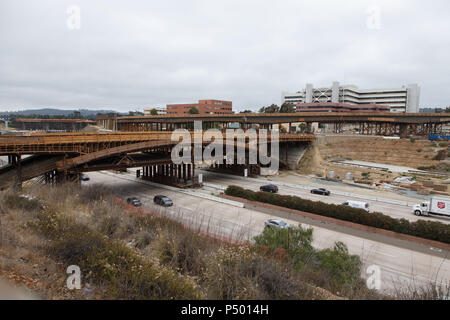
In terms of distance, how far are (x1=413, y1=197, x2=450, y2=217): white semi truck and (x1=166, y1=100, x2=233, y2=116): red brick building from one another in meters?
105

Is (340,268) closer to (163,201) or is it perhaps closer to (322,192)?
(163,201)

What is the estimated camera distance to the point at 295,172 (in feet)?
177

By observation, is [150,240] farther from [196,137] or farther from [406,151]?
[406,151]

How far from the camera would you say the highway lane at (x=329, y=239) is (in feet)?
53.5

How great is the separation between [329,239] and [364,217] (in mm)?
4211

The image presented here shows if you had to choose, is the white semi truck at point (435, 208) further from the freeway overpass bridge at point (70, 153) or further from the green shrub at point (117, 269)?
the green shrub at point (117, 269)

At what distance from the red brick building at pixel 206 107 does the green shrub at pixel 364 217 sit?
329 feet

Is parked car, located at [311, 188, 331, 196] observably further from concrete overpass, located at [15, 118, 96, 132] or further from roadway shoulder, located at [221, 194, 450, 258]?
concrete overpass, located at [15, 118, 96, 132]

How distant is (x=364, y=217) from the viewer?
914 inches

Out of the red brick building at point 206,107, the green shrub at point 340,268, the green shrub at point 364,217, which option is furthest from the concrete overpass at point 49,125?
the green shrub at point 340,268

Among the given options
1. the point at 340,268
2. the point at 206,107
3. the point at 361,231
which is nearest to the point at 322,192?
the point at 361,231

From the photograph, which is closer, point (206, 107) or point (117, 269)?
point (117, 269)
